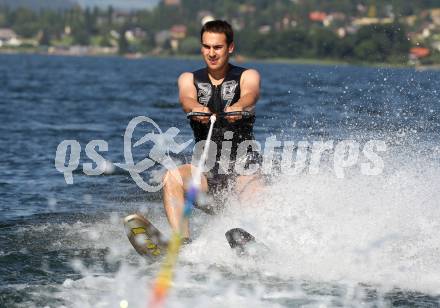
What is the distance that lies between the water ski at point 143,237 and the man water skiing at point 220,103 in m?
0.34

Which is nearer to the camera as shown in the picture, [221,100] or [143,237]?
[143,237]

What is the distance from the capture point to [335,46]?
4567 inches

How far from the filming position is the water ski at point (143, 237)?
7.35 metres

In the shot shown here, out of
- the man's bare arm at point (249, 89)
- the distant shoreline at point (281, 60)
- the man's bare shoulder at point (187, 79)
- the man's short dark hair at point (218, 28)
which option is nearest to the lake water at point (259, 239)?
the man's bare arm at point (249, 89)

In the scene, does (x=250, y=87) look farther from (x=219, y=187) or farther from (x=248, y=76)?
(x=219, y=187)

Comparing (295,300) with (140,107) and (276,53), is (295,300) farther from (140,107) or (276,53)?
(276,53)

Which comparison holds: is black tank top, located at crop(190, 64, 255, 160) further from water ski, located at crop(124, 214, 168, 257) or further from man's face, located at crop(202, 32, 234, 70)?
water ski, located at crop(124, 214, 168, 257)

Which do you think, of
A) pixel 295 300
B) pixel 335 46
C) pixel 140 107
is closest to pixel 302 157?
pixel 295 300

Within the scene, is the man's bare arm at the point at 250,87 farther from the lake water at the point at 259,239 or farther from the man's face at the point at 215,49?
the lake water at the point at 259,239

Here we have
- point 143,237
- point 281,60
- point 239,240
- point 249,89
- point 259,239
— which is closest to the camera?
point 239,240

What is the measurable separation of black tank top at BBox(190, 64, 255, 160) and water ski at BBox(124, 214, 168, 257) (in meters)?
0.97

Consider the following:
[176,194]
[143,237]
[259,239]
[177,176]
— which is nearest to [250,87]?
[177,176]

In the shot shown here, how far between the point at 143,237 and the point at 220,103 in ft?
4.58

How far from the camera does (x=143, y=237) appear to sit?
7.37m
